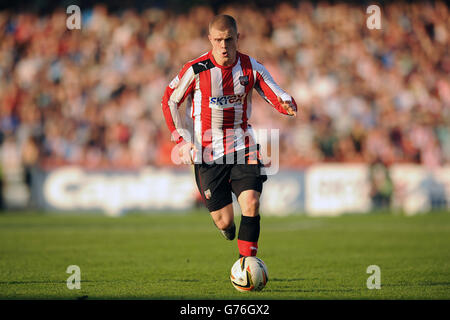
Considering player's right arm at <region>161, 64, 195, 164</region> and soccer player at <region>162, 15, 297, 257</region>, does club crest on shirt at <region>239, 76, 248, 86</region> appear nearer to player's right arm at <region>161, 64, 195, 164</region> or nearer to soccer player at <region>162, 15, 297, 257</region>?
soccer player at <region>162, 15, 297, 257</region>

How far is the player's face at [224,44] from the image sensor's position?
20.5 feet

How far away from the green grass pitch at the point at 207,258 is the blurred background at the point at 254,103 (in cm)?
223

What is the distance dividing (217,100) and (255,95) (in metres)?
15.3

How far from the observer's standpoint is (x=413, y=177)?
61.1 ft

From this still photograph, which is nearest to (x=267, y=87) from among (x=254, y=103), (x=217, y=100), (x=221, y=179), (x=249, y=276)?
(x=217, y=100)

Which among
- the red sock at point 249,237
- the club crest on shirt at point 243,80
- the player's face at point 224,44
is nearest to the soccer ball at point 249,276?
the red sock at point 249,237

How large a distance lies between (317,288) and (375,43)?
17451 mm

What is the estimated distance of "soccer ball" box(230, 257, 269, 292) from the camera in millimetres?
6012

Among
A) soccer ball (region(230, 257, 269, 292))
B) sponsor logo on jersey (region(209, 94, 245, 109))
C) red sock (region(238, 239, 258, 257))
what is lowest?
soccer ball (region(230, 257, 269, 292))

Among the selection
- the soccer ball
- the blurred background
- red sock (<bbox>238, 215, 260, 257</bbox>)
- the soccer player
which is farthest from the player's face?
the blurred background

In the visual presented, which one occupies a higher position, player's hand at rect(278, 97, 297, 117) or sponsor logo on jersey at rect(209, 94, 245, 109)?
sponsor logo on jersey at rect(209, 94, 245, 109)

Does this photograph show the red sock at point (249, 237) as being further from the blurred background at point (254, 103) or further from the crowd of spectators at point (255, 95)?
the crowd of spectators at point (255, 95)

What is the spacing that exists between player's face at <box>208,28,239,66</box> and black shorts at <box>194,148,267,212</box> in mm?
978
